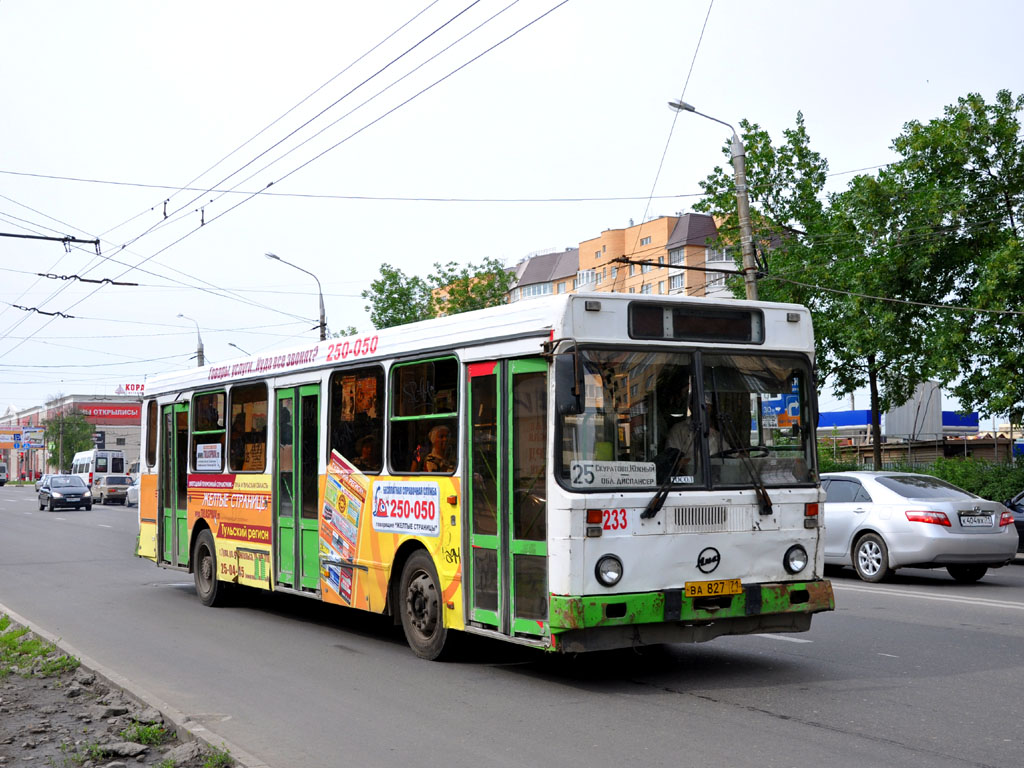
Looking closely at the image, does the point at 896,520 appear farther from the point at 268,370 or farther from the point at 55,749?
the point at 55,749

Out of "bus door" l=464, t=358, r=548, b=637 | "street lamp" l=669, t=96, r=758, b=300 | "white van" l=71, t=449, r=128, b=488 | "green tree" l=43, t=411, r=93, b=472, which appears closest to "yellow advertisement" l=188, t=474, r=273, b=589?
"bus door" l=464, t=358, r=548, b=637

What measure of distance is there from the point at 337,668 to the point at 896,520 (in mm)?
8706

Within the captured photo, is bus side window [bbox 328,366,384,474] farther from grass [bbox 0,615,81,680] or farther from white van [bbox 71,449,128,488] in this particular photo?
white van [bbox 71,449,128,488]

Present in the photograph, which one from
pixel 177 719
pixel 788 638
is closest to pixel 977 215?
pixel 788 638

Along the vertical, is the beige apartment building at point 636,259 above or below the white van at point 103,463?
above

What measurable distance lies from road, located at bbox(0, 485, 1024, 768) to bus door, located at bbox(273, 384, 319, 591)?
0.65 m

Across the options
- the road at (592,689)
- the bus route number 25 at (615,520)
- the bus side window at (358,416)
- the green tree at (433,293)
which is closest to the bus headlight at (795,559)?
the road at (592,689)

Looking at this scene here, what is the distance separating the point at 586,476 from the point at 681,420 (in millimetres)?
878

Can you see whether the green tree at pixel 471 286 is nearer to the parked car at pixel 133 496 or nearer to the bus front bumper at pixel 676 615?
the parked car at pixel 133 496

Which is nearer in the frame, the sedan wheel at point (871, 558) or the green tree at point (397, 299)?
the sedan wheel at point (871, 558)

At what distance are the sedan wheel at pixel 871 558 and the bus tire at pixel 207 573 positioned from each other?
27.3 ft

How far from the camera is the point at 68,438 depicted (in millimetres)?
106188

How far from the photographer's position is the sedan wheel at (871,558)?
15.5 m

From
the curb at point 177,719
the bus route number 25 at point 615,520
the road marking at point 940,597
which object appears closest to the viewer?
the curb at point 177,719
